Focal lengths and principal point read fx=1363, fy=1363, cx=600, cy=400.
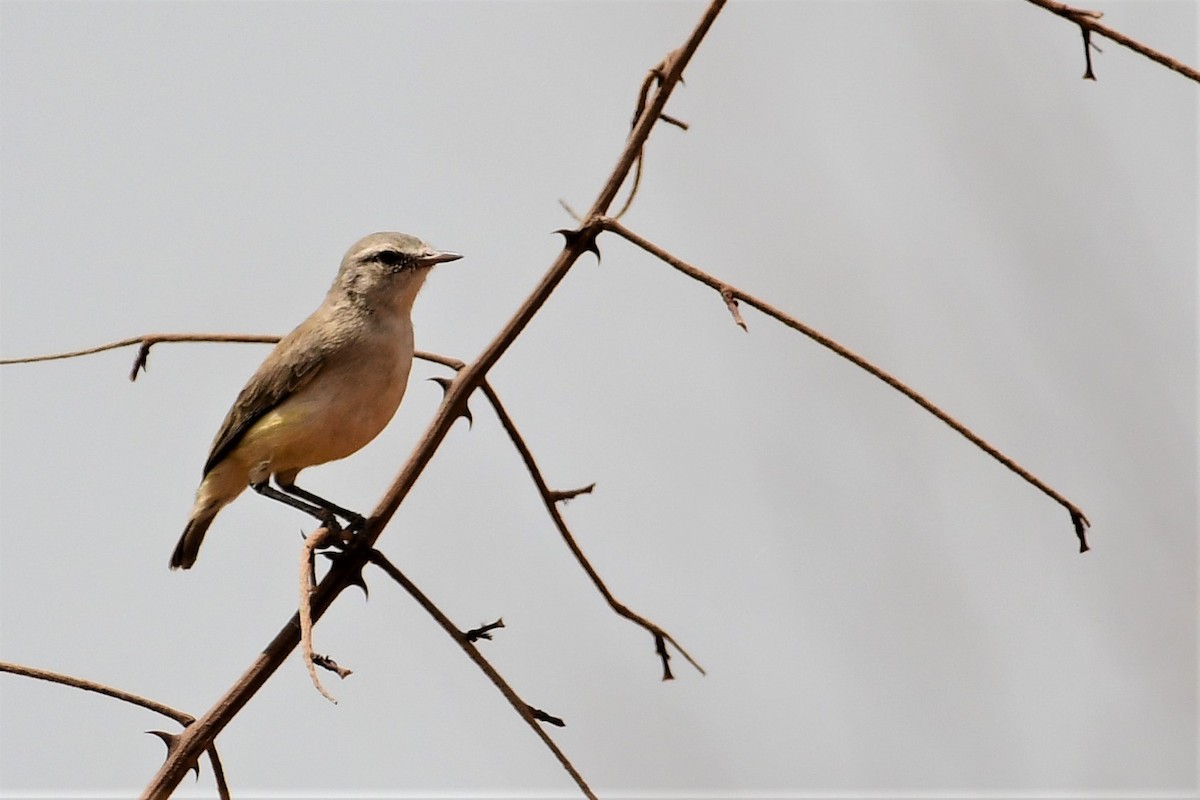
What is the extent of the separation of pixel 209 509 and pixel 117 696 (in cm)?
347

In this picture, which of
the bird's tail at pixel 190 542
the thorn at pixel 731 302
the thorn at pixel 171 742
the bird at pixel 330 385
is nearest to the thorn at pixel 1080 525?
the thorn at pixel 731 302

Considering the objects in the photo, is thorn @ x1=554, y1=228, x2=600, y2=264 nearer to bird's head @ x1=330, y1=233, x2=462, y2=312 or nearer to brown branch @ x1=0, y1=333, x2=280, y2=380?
brown branch @ x1=0, y1=333, x2=280, y2=380

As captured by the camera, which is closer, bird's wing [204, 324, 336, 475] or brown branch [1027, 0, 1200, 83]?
brown branch [1027, 0, 1200, 83]

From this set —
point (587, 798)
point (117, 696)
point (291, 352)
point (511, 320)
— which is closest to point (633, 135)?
point (511, 320)

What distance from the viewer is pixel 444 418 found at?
2672 millimetres

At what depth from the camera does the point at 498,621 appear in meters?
2.79

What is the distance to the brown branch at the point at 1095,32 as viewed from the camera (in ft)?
8.03

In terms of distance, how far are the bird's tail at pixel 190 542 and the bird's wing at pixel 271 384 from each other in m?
0.42

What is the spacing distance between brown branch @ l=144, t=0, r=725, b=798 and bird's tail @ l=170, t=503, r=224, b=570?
348 cm

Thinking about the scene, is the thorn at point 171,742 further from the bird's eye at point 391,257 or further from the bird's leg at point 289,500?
the bird's eye at point 391,257

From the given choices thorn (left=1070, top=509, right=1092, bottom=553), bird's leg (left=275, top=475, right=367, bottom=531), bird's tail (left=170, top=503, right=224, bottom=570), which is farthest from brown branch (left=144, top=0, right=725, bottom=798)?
bird's tail (left=170, top=503, right=224, bottom=570)

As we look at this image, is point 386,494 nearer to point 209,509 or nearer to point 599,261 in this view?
point 599,261

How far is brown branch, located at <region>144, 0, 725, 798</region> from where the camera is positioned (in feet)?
8.39

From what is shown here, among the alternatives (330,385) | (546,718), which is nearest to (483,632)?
(546,718)
